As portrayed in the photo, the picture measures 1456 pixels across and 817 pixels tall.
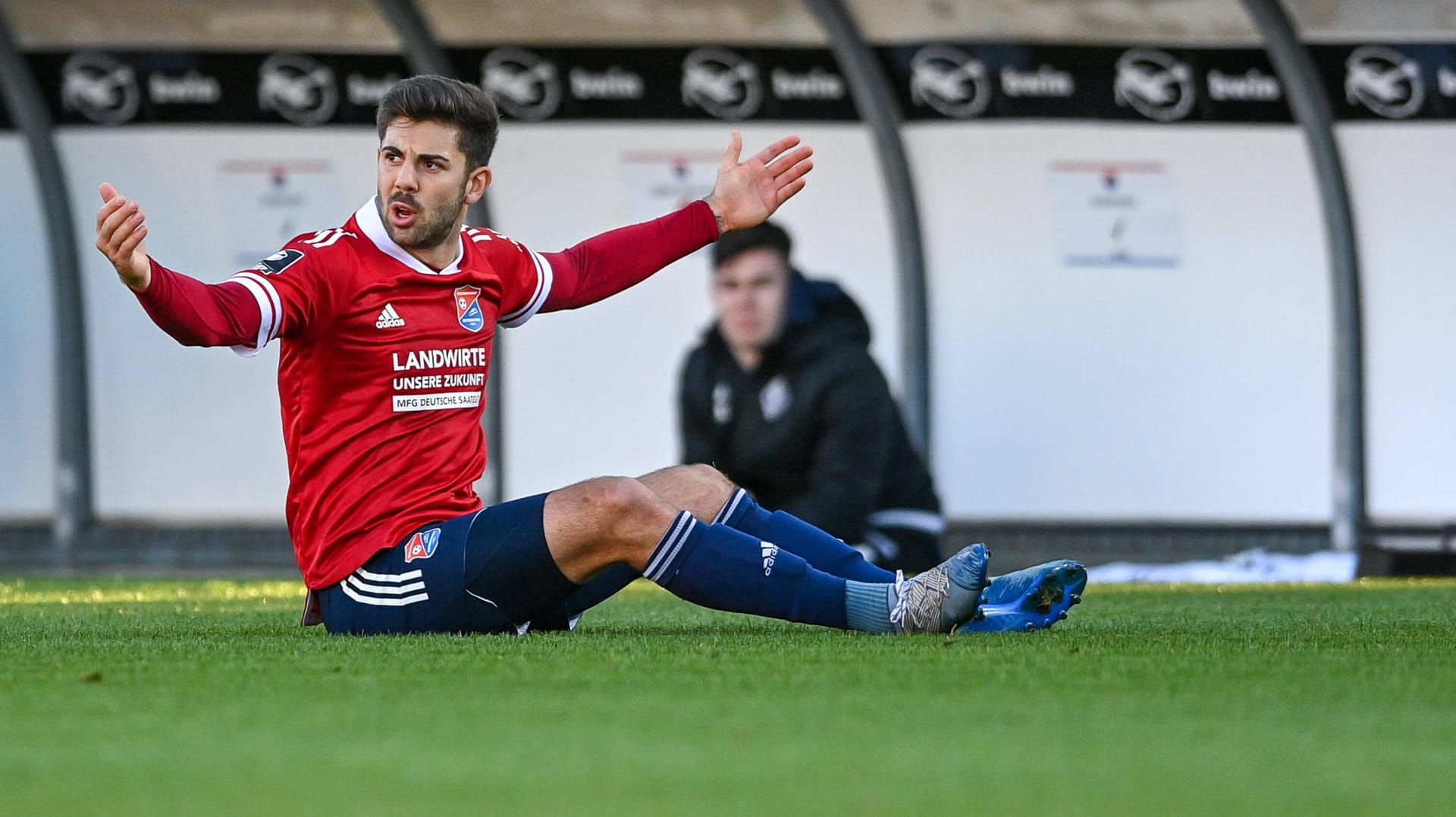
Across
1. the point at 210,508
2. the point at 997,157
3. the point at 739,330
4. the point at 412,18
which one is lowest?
the point at 210,508

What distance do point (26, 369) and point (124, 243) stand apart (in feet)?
24.5

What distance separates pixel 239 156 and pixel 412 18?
1.35 meters

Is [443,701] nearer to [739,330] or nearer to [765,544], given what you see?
[765,544]

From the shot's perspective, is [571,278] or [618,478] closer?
[618,478]

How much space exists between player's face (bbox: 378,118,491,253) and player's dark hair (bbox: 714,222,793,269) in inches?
173

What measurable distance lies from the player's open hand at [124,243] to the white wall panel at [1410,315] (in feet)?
26.0

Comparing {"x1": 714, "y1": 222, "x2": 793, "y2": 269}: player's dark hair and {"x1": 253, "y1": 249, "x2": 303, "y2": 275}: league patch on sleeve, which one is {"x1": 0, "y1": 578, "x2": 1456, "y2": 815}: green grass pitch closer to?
{"x1": 253, "y1": 249, "x2": 303, "y2": 275}: league patch on sleeve

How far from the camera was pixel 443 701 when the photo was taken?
367cm

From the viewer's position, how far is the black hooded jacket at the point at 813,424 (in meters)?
8.96

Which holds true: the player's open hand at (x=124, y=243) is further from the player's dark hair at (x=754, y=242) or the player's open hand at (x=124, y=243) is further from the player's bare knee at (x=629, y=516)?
the player's dark hair at (x=754, y=242)

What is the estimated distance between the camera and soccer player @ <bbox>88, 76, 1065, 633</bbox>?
484 cm

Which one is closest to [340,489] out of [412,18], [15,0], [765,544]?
[765,544]

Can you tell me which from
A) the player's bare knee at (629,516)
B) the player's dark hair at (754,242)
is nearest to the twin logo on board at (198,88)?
the player's dark hair at (754,242)

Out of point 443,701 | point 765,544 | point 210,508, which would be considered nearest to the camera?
point 443,701
